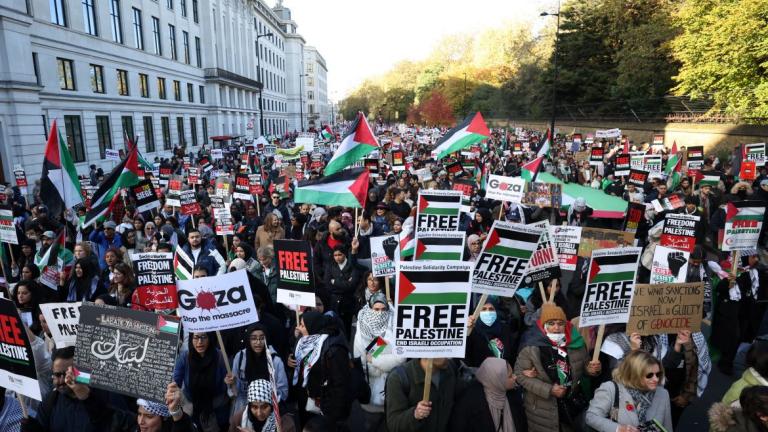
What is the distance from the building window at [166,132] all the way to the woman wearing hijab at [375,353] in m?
40.4

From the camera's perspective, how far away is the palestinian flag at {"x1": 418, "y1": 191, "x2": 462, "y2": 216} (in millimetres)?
7418

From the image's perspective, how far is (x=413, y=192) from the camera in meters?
13.5

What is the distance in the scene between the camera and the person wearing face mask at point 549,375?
384cm

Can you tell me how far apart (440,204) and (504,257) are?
287 cm

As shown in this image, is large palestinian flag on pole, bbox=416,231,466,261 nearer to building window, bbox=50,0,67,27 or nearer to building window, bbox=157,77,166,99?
building window, bbox=50,0,67,27

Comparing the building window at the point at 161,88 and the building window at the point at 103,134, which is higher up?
the building window at the point at 161,88

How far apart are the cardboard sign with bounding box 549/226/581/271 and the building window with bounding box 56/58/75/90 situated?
29.9 m

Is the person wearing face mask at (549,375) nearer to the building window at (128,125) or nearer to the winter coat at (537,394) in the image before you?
the winter coat at (537,394)

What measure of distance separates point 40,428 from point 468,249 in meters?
5.66

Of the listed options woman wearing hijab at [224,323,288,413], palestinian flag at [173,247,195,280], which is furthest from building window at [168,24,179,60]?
woman wearing hijab at [224,323,288,413]

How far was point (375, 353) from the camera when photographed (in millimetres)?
4605

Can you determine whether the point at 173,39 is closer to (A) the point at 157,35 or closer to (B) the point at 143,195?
(A) the point at 157,35

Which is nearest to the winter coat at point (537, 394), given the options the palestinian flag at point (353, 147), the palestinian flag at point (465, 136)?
the palestinian flag at point (353, 147)

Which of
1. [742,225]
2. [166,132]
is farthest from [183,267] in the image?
[166,132]
